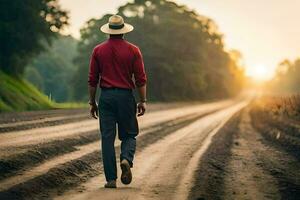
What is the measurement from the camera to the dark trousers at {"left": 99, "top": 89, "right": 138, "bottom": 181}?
586cm

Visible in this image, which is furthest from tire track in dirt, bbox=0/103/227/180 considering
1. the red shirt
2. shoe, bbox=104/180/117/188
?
the red shirt

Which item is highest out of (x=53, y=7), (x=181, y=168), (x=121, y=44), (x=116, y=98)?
(x=53, y=7)

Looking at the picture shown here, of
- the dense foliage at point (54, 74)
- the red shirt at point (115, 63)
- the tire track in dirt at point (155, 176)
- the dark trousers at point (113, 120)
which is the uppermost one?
the dense foliage at point (54, 74)

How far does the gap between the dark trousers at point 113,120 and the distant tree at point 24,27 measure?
2344 cm

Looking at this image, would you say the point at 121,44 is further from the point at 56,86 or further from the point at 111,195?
the point at 56,86

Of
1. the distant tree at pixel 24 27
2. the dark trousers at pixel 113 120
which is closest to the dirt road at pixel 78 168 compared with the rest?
the dark trousers at pixel 113 120

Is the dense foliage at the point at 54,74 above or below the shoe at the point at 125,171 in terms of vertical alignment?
above

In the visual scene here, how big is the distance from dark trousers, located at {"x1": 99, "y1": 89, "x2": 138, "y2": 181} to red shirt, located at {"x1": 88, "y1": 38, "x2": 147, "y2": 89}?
0.39 ft

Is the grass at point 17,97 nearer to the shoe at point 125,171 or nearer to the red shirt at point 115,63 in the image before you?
the red shirt at point 115,63

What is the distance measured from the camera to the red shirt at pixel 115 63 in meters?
5.88

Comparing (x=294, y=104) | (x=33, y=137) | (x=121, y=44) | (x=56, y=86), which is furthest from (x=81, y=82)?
(x=121, y=44)

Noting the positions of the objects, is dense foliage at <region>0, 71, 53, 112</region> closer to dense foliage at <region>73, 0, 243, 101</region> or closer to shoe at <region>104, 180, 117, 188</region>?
shoe at <region>104, 180, 117, 188</region>

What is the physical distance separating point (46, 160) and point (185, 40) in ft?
155

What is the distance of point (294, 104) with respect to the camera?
22031 mm
